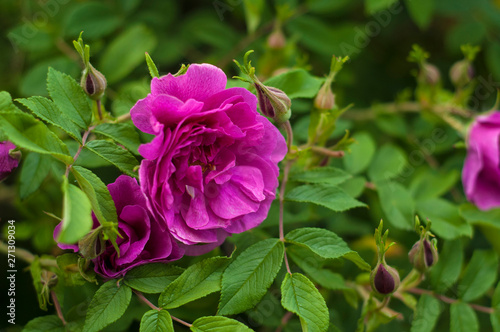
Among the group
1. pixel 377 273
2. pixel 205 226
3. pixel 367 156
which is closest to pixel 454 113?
pixel 367 156

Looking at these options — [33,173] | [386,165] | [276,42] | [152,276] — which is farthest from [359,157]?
[33,173]

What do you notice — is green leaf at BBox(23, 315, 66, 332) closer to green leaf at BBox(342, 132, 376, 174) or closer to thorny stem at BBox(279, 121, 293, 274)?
thorny stem at BBox(279, 121, 293, 274)

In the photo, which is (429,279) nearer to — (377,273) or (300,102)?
(377,273)

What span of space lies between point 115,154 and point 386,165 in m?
0.87

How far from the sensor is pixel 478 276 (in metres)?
1.30

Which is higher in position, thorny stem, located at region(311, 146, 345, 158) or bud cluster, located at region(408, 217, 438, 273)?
thorny stem, located at region(311, 146, 345, 158)

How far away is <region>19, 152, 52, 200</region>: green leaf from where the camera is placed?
1.13 metres

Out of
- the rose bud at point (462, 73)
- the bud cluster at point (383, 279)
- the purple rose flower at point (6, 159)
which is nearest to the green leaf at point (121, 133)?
the purple rose flower at point (6, 159)

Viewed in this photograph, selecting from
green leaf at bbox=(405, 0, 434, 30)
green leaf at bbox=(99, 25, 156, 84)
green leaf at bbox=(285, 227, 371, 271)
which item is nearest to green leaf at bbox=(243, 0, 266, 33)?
green leaf at bbox=(99, 25, 156, 84)

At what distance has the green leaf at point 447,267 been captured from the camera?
4.10 ft

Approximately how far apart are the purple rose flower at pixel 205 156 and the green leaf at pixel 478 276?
25.9 inches

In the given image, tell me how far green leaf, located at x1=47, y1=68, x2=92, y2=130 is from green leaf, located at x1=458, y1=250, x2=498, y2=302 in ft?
3.34

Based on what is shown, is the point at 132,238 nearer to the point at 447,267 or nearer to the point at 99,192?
the point at 99,192

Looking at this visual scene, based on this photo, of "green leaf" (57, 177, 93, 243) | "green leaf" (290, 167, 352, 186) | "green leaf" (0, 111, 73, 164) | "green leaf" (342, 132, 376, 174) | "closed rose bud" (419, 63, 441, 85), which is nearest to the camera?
"green leaf" (57, 177, 93, 243)
